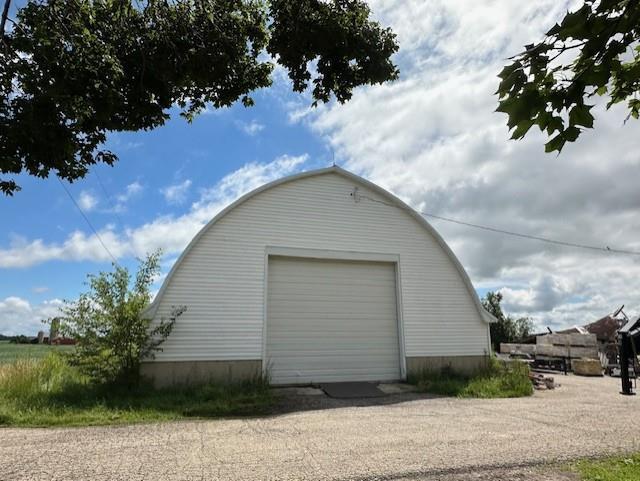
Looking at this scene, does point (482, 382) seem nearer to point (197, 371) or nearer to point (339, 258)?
point (339, 258)

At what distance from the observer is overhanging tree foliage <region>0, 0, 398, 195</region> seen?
5.27 meters

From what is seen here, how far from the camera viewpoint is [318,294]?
12.2 metres

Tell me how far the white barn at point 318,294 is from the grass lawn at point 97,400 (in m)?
0.99

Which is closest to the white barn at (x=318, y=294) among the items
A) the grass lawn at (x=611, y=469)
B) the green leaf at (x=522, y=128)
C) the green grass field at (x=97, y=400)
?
the green grass field at (x=97, y=400)

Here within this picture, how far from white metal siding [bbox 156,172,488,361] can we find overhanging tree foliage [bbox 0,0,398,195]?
204 inches

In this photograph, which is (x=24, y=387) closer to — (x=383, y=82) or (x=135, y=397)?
(x=135, y=397)

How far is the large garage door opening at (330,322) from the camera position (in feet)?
38.3

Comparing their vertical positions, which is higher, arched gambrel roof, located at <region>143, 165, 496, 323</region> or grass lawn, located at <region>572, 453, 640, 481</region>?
arched gambrel roof, located at <region>143, 165, 496, 323</region>

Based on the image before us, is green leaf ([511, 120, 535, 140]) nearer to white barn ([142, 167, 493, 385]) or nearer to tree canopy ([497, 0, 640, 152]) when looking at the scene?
tree canopy ([497, 0, 640, 152])

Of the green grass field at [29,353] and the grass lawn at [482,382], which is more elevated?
the green grass field at [29,353]

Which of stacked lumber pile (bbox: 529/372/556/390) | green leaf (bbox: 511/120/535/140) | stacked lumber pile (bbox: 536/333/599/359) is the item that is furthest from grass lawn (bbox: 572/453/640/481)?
stacked lumber pile (bbox: 536/333/599/359)

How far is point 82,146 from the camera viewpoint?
5906 millimetres

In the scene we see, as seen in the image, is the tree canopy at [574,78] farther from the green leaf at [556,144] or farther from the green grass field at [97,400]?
the green grass field at [97,400]

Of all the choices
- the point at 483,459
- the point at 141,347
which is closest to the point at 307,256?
the point at 141,347
